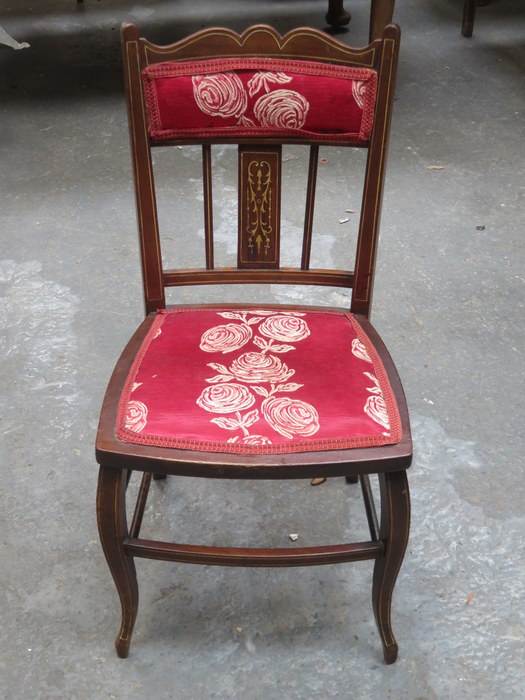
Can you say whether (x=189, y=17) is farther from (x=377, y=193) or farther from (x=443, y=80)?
(x=377, y=193)

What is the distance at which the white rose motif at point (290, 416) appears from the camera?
1.32 m

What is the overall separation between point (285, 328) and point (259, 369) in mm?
151

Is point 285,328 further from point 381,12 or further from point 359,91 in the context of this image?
point 381,12

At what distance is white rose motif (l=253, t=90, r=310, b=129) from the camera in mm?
1478

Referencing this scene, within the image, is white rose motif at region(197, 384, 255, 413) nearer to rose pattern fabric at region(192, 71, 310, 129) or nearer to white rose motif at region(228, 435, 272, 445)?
white rose motif at region(228, 435, 272, 445)

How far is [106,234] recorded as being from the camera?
2.82m

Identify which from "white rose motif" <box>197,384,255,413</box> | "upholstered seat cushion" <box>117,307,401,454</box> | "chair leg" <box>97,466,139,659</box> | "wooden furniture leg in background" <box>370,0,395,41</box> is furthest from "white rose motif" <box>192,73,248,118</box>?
"wooden furniture leg in background" <box>370,0,395,41</box>

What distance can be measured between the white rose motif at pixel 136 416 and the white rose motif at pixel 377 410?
0.38m

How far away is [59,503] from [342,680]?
0.78m

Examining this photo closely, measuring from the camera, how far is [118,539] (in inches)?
54.9

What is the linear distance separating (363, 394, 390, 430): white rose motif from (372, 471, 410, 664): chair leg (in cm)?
9

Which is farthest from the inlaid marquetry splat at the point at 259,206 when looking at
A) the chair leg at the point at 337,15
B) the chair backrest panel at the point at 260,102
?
the chair leg at the point at 337,15

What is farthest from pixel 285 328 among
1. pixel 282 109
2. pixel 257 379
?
pixel 282 109

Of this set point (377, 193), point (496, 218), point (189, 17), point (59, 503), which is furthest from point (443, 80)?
point (59, 503)
